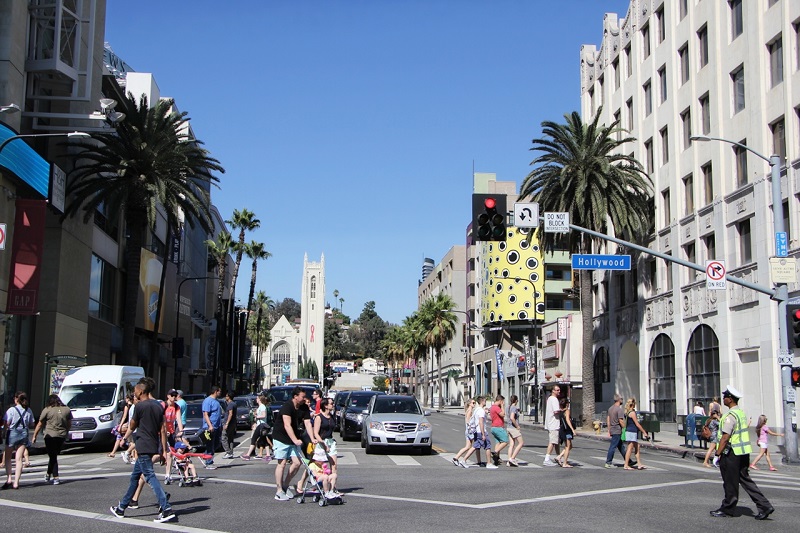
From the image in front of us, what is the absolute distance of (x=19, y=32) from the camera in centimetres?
3288

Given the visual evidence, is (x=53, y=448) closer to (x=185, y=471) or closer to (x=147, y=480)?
(x=185, y=471)

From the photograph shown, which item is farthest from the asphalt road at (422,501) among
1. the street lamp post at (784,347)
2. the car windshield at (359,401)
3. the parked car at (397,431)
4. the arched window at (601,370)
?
the arched window at (601,370)

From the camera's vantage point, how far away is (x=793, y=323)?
72.9ft

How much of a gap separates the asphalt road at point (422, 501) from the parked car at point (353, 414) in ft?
29.9

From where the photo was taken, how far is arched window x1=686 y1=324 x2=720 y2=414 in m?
36.9

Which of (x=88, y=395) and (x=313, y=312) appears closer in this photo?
(x=88, y=395)

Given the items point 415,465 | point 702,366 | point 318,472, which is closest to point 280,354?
point 702,366

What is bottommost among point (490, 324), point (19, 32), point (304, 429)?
point (304, 429)

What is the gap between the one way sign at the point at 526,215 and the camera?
2116 cm

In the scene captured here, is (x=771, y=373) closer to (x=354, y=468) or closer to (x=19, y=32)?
(x=354, y=468)

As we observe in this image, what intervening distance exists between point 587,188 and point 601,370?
15.1 m

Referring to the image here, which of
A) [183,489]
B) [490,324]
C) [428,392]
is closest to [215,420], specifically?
[183,489]

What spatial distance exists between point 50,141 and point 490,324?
2051 inches

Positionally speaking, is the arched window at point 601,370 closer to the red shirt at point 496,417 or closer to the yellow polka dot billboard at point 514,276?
the yellow polka dot billboard at point 514,276
